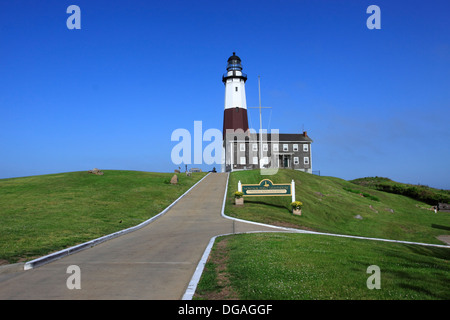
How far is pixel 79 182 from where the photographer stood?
3903 centimetres

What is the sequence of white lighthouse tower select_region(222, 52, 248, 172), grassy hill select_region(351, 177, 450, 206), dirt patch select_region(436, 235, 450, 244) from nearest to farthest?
dirt patch select_region(436, 235, 450, 244), grassy hill select_region(351, 177, 450, 206), white lighthouse tower select_region(222, 52, 248, 172)

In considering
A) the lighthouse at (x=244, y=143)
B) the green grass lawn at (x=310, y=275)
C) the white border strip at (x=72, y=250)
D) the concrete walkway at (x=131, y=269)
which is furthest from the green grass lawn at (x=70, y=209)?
the lighthouse at (x=244, y=143)

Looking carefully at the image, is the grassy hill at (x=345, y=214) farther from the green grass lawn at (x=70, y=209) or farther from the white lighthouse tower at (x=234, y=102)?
the white lighthouse tower at (x=234, y=102)

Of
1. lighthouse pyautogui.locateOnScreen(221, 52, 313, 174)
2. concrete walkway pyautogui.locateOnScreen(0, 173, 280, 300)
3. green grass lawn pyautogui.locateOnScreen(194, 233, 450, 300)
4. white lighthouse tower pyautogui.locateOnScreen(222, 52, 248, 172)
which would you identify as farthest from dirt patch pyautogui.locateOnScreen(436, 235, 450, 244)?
white lighthouse tower pyautogui.locateOnScreen(222, 52, 248, 172)

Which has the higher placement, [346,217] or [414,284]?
[414,284]

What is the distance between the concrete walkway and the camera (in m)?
7.57

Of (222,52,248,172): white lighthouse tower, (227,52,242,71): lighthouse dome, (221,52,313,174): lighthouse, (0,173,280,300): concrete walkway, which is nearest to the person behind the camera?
(0,173,280,300): concrete walkway

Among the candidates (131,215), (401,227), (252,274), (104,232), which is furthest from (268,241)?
(401,227)

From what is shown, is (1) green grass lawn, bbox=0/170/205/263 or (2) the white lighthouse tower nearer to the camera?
(1) green grass lawn, bbox=0/170/205/263

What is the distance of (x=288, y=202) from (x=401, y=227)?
10.2 m

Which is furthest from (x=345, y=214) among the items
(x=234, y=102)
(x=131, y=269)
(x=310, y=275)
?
(x=234, y=102)

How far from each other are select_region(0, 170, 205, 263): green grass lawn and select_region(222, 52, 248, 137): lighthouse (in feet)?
88.2

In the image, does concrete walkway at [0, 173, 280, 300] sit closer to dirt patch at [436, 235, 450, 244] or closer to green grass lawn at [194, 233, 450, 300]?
green grass lawn at [194, 233, 450, 300]
